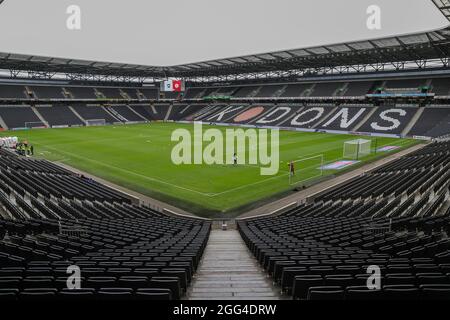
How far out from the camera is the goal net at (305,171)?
27.4m

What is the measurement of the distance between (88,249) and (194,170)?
2197 centimetres

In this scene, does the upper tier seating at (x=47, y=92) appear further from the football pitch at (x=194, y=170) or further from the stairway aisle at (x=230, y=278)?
the stairway aisle at (x=230, y=278)

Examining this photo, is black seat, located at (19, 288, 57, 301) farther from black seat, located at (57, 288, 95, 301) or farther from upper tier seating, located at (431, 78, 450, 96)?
upper tier seating, located at (431, 78, 450, 96)

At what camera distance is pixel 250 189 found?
2498cm

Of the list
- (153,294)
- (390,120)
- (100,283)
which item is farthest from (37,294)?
(390,120)


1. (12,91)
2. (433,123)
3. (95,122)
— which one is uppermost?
(12,91)

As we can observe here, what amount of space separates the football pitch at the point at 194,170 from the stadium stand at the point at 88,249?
16.9 ft

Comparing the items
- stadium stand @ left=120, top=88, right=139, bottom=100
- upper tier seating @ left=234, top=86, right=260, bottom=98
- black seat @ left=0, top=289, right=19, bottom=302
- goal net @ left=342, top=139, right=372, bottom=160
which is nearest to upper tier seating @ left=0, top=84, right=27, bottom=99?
stadium stand @ left=120, top=88, right=139, bottom=100

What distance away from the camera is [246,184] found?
26188 mm

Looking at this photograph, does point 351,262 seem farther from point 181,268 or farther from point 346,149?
point 346,149

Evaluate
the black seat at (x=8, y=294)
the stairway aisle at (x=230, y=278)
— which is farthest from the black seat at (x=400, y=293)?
the black seat at (x=8, y=294)

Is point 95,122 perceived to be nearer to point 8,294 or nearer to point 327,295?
point 8,294
